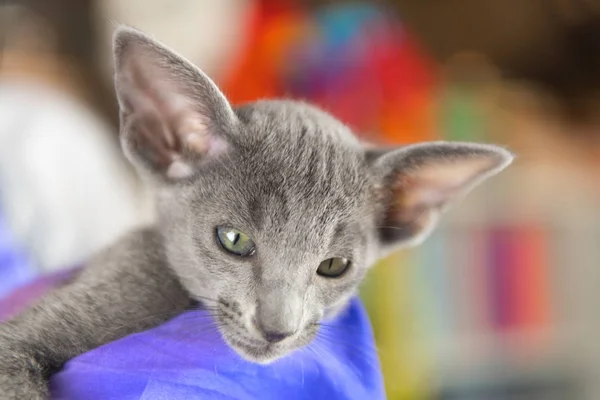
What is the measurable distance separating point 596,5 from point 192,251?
2.60 metres

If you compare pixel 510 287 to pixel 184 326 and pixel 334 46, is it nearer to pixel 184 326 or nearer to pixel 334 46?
pixel 334 46

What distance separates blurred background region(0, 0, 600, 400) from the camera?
1985 millimetres

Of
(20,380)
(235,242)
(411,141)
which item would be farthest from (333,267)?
(411,141)

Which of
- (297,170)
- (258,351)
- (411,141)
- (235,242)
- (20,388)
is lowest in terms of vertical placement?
(20,388)

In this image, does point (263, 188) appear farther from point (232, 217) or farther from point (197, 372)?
point (197, 372)

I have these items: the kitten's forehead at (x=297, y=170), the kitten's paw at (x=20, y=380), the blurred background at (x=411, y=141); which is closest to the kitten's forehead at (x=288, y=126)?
the kitten's forehead at (x=297, y=170)

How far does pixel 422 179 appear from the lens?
1.00 metres

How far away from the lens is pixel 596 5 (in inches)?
107

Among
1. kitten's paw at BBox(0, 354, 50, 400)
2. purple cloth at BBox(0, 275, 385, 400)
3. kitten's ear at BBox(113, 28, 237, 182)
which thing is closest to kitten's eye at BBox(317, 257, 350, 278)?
purple cloth at BBox(0, 275, 385, 400)

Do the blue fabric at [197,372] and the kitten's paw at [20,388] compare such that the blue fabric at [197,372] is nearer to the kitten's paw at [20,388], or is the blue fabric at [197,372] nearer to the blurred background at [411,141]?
the kitten's paw at [20,388]

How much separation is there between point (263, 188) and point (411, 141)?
53.3 inches

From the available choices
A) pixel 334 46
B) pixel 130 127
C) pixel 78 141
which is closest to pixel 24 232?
pixel 78 141

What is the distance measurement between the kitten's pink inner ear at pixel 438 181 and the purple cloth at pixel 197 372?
0.29 metres

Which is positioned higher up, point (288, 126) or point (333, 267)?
point (288, 126)
